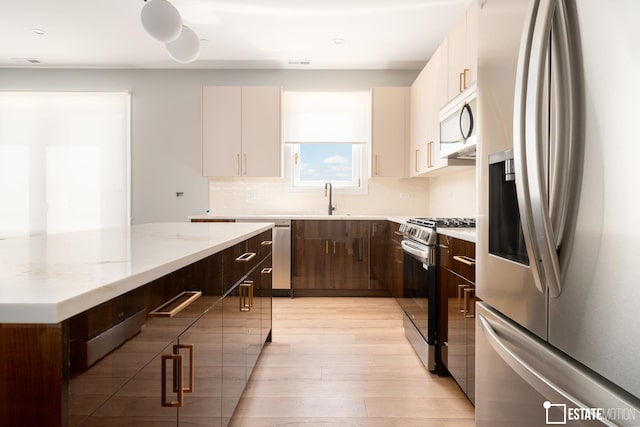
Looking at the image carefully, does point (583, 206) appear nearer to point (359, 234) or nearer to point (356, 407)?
point (356, 407)

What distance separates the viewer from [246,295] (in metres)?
1.86

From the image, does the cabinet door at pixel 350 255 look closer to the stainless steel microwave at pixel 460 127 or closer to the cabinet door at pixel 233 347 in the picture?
the stainless steel microwave at pixel 460 127

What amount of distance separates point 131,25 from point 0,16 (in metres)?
1.10

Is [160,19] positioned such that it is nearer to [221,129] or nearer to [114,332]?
[114,332]

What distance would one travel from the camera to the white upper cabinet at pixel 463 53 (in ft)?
7.89

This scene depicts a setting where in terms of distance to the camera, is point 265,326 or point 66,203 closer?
point 265,326

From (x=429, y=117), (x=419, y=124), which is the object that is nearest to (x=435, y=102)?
(x=429, y=117)

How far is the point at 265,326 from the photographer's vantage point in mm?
2566

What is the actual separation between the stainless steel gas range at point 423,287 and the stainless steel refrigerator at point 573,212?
118cm

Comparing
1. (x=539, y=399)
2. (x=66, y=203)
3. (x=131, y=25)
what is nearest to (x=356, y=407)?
(x=539, y=399)

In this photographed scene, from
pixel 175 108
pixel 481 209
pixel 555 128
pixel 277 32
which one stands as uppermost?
pixel 277 32

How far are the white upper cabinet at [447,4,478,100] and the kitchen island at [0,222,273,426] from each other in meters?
1.85

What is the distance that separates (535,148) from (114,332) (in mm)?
863

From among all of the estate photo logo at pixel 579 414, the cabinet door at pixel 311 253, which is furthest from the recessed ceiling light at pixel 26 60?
the estate photo logo at pixel 579 414
